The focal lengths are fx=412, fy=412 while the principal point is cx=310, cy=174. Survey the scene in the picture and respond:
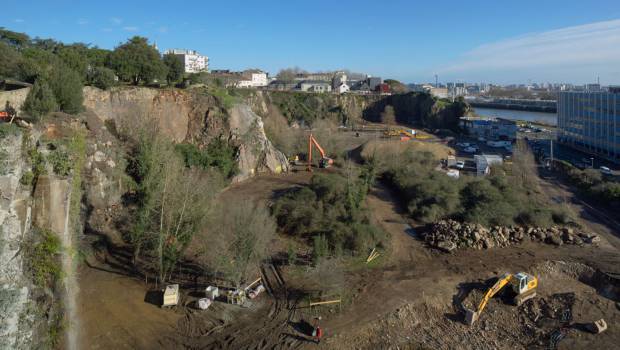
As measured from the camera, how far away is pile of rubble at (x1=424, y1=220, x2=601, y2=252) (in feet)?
50.6

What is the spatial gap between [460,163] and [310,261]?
55.2 feet

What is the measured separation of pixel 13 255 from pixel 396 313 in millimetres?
9269

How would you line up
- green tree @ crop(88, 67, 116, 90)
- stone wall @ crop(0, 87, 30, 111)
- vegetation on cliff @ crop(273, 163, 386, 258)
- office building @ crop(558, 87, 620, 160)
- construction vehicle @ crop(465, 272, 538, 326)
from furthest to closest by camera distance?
office building @ crop(558, 87, 620, 160) → green tree @ crop(88, 67, 116, 90) → stone wall @ crop(0, 87, 30, 111) → vegetation on cliff @ crop(273, 163, 386, 258) → construction vehicle @ crop(465, 272, 538, 326)

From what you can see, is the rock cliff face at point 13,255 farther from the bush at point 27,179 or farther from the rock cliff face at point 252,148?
the rock cliff face at point 252,148

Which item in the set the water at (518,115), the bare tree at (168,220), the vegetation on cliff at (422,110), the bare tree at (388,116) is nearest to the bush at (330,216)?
the bare tree at (168,220)

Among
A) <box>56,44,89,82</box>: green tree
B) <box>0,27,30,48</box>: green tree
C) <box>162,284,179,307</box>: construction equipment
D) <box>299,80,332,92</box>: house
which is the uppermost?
<box>299,80,332,92</box>: house

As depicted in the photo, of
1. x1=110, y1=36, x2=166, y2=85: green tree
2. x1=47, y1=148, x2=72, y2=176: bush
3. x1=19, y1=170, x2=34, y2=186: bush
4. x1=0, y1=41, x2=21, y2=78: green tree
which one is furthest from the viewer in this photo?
x1=110, y1=36, x2=166, y2=85: green tree

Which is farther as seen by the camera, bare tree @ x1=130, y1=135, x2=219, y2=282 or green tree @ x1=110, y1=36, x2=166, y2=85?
green tree @ x1=110, y1=36, x2=166, y2=85

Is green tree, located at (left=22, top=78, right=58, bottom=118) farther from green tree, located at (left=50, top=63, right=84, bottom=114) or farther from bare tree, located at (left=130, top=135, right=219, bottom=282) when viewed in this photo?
bare tree, located at (left=130, top=135, right=219, bottom=282)

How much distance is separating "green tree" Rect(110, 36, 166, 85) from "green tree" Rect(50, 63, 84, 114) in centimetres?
574

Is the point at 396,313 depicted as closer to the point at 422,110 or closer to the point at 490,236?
the point at 490,236

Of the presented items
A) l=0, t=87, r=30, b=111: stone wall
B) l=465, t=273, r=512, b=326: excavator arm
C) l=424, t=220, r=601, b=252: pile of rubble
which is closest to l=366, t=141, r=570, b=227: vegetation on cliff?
l=424, t=220, r=601, b=252: pile of rubble

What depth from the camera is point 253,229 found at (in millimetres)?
12141

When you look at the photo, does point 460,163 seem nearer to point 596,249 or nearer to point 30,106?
point 596,249
